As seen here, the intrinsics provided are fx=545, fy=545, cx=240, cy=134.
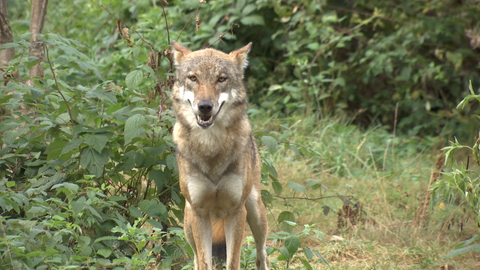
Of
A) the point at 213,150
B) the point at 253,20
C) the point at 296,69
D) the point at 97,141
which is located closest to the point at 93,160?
the point at 97,141

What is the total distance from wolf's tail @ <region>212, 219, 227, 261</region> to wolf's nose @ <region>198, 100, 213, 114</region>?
1.05 m

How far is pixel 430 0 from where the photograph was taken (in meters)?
8.57

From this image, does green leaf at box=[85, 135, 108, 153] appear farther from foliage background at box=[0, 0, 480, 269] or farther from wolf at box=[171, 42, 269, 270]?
wolf at box=[171, 42, 269, 270]

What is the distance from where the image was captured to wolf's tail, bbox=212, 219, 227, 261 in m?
4.34

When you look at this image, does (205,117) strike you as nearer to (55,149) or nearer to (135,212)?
(135,212)

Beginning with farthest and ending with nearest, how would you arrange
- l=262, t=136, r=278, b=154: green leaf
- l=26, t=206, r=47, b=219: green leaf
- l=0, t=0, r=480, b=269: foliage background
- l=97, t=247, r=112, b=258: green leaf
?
l=0, t=0, r=480, b=269: foliage background, l=262, t=136, r=278, b=154: green leaf, l=97, t=247, r=112, b=258: green leaf, l=26, t=206, r=47, b=219: green leaf

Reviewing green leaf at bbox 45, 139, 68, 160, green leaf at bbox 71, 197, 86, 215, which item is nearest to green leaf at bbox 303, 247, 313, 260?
green leaf at bbox 71, 197, 86, 215

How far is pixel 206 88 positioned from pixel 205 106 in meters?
0.17

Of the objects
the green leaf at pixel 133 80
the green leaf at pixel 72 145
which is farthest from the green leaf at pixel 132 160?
the green leaf at pixel 133 80

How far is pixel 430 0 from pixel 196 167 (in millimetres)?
6123

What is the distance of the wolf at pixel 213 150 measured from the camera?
12.9 ft

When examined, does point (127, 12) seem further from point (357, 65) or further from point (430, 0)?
point (430, 0)

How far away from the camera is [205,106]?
3.73 metres

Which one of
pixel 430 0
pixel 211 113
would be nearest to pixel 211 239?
pixel 211 113
